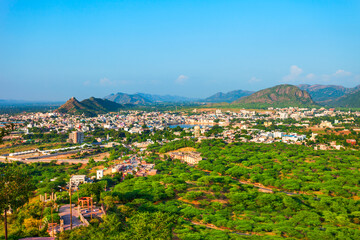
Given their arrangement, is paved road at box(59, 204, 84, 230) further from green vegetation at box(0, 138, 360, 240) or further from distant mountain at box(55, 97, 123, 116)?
distant mountain at box(55, 97, 123, 116)

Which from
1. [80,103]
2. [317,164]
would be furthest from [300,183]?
[80,103]

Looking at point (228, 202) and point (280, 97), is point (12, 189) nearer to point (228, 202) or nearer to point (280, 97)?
point (228, 202)

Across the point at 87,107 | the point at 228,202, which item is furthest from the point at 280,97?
the point at 228,202

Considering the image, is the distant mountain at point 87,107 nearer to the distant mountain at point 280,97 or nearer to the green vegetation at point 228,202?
the distant mountain at point 280,97

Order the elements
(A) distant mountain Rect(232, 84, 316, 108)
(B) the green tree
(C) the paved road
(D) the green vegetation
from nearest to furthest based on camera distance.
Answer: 1. (B) the green tree
2. (C) the paved road
3. (D) the green vegetation
4. (A) distant mountain Rect(232, 84, 316, 108)

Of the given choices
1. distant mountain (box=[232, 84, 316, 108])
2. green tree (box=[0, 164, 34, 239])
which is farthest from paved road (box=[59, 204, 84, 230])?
distant mountain (box=[232, 84, 316, 108])

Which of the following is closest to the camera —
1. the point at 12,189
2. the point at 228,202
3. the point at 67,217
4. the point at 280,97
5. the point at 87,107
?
the point at 12,189
